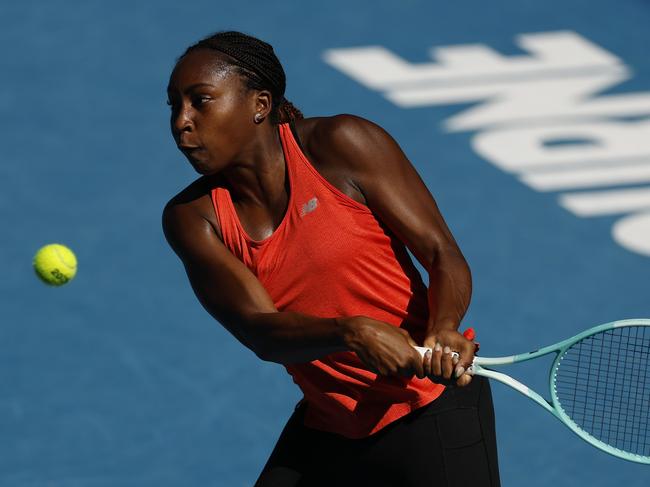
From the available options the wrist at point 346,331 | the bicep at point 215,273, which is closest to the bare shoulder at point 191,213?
the bicep at point 215,273

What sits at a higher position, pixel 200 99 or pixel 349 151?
pixel 200 99

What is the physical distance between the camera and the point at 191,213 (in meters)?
3.89

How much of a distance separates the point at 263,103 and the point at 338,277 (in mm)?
541

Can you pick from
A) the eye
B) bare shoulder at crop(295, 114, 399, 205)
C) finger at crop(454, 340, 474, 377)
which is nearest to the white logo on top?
bare shoulder at crop(295, 114, 399, 205)

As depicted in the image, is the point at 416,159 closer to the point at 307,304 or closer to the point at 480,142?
the point at 480,142

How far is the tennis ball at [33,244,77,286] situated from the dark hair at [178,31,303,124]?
69.6 inches

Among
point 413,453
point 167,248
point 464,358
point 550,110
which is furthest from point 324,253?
point 550,110

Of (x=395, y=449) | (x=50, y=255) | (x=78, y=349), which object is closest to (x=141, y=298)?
(x=78, y=349)

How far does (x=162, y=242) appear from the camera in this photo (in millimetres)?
7164

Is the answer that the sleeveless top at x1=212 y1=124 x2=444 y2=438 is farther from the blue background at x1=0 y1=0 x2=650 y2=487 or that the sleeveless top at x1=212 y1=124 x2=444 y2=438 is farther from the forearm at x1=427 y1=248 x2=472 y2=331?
the blue background at x1=0 y1=0 x2=650 y2=487

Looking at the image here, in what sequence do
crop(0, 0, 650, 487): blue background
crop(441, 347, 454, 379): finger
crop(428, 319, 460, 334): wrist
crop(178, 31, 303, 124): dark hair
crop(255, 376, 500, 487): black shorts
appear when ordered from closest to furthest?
1. crop(441, 347, 454, 379): finger
2. crop(428, 319, 460, 334): wrist
3. crop(178, 31, 303, 124): dark hair
4. crop(255, 376, 500, 487): black shorts
5. crop(0, 0, 650, 487): blue background

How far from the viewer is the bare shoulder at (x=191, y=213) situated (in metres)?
3.89

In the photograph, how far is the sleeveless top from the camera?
381cm

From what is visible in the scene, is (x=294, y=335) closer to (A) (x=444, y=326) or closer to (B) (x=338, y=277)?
(B) (x=338, y=277)
